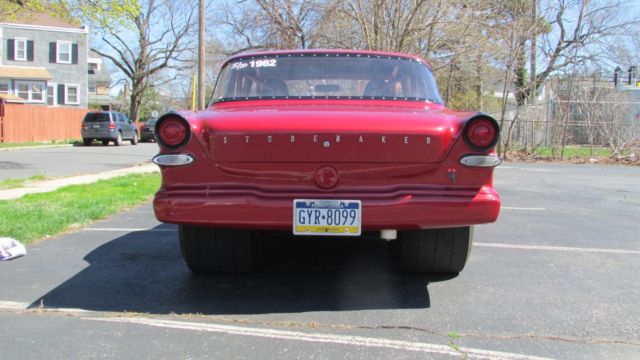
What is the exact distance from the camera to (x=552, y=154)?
21.2 m

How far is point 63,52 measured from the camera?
1654 inches

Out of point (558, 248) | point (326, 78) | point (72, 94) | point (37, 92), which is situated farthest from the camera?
point (72, 94)

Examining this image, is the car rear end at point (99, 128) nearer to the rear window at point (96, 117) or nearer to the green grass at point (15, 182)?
the rear window at point (96, 117)

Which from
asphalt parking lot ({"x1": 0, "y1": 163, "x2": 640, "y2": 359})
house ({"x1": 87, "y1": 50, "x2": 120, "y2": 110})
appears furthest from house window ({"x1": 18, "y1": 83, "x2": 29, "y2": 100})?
asphalt parking lot ({"x1": 0, "y1": 163, "x2": 640, "y2": 359})

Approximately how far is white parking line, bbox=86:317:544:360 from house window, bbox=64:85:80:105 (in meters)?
42.9

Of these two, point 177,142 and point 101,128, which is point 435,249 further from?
point 101,128

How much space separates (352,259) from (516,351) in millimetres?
2201

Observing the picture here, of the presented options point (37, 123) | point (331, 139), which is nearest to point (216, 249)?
point (331, 139)

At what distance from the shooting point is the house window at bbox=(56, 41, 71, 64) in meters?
41.8

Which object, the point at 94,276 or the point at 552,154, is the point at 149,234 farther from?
the point at 552,154

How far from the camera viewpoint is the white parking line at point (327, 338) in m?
3.09

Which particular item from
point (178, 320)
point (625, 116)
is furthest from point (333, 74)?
point (625, 116)

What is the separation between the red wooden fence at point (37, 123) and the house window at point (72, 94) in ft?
26.6

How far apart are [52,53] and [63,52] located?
74 cm
